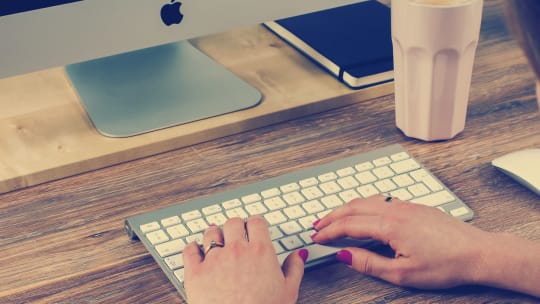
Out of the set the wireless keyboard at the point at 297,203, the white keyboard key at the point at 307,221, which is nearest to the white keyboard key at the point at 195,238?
the wireless keyboard at the point at 297,203

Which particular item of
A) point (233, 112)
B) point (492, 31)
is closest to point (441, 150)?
point (233, 112)

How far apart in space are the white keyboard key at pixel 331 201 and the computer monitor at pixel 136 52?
0.24 metres

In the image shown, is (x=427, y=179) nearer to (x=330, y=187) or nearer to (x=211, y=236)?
(x=330, y=187)

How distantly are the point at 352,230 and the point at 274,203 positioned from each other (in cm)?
10

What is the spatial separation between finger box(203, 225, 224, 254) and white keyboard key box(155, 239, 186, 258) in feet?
0.08

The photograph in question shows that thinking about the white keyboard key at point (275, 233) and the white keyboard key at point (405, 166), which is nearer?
the white keyboard key at point (275, 233)

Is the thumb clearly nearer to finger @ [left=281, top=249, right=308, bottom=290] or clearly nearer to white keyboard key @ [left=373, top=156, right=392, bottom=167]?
finger @ [left=281, top=249, right=308, bottom=290]

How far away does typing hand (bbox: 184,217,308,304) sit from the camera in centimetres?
74

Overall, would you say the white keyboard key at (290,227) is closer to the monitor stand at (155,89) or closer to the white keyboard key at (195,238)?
the white keyboard key at (195,238)

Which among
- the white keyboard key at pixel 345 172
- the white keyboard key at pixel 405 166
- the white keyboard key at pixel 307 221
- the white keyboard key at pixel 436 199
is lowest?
the white keyboard key at pixel 436 199

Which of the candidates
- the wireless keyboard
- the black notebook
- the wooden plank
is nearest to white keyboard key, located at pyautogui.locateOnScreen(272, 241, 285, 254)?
the wireless keyboard

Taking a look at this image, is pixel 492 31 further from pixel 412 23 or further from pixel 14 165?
pixel 14 165

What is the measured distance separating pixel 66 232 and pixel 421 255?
37cm

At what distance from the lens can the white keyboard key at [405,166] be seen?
91 centimetres
